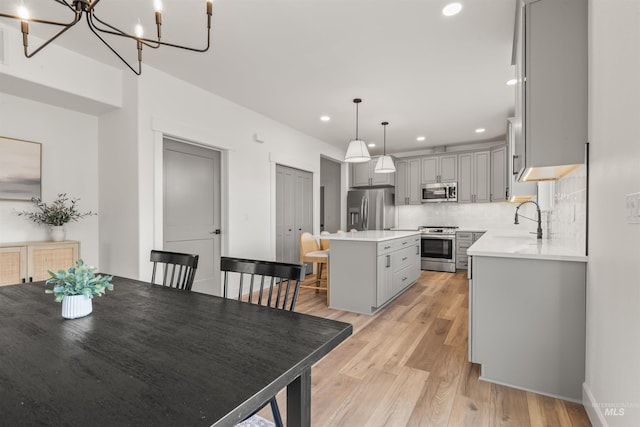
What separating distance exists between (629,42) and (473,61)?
2.00 m

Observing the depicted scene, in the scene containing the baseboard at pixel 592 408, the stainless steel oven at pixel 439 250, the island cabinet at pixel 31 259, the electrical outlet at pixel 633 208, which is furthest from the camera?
the stainless steel oven at pixel 439 250

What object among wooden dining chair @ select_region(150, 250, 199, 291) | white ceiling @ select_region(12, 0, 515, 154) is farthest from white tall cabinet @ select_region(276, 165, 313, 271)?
wooden dining chair @ select_region(150, 250, 199, 291)

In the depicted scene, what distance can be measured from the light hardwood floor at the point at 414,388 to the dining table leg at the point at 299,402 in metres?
0.87

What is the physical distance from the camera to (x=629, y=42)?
1.18 metres

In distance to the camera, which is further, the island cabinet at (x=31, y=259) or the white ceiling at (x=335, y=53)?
the island cabinet at (x=31, y=259)

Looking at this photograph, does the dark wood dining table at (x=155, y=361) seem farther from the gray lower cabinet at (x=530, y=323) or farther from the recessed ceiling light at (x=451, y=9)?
the recessed ceiling light at (x=451, y=9)

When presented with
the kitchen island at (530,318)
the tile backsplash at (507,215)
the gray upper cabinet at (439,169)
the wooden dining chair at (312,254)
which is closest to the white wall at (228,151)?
the wooden dining chair at (312,254)

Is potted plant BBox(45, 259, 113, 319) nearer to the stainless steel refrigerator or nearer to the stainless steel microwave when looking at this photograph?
the stainless steel refrigerator

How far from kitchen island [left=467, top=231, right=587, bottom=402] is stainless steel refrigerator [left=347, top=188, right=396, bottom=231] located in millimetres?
4366

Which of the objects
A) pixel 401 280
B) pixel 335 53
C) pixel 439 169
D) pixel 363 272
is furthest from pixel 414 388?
pixel 439 169

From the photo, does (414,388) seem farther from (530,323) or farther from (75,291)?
(75,291)

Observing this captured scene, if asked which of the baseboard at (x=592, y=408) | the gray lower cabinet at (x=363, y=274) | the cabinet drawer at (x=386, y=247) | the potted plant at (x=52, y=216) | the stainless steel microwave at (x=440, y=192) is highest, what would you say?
the stainless steel microwave at (x=440, y=192)

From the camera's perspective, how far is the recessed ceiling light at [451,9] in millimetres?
2188

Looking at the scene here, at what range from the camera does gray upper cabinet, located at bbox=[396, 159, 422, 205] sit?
6.56m
